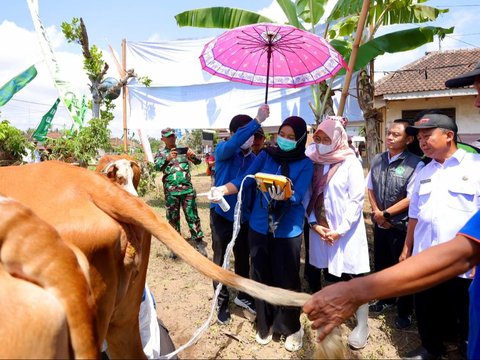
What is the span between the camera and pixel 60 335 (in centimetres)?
101

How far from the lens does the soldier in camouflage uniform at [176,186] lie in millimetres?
5375

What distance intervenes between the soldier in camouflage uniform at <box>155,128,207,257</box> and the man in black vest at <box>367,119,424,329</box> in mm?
2648

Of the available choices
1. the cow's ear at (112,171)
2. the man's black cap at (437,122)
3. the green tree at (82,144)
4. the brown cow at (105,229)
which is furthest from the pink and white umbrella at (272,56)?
the green tree at (82,144)

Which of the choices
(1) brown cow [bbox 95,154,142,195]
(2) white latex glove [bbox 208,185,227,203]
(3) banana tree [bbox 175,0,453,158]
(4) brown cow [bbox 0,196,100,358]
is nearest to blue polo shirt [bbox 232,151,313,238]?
(2) white latex glove [bbox 208,185,227,203]

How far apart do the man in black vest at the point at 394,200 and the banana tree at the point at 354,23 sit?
8.92 ft

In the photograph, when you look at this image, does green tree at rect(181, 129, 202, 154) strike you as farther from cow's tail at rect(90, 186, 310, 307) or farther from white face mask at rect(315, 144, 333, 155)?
cow's tail at rect(90, 186, 310, 307)

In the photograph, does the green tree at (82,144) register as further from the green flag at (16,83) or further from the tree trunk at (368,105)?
the tree trunk at (368,105)

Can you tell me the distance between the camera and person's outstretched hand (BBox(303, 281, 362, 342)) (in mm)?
1291

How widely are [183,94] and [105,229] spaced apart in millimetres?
6903

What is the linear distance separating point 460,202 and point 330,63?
2.18 meters

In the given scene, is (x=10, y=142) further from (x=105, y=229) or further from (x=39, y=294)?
(x=39, y=294)

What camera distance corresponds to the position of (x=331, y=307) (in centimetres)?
130

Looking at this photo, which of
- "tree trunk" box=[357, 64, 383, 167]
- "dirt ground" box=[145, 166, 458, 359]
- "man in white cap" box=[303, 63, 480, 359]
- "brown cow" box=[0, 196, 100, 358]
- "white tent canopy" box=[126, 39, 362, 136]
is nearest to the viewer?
"brown cow" box=[0, 196, 100, 358]

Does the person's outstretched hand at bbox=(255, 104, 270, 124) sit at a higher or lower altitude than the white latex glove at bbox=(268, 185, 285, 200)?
higher
